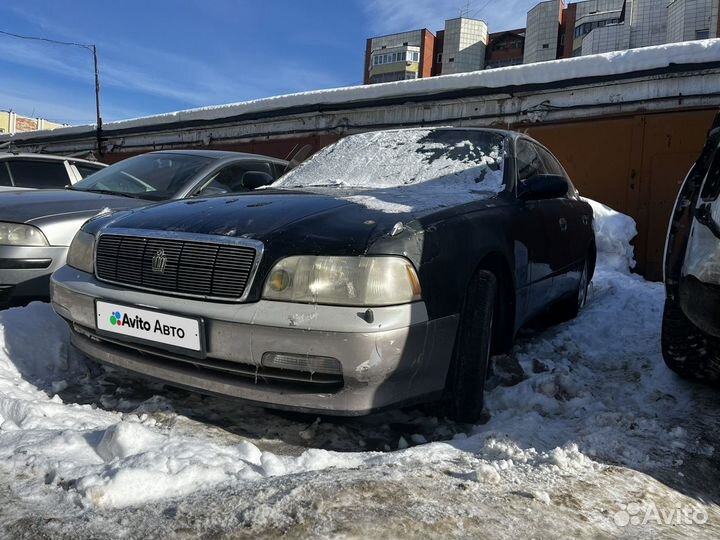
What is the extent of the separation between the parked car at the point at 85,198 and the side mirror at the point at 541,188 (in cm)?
169

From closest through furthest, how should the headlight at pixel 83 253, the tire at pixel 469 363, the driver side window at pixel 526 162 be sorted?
the tire at pixel 469 363, the headlight at pixel 83 253, the driver side window at pixel 526 162

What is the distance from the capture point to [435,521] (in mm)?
1432

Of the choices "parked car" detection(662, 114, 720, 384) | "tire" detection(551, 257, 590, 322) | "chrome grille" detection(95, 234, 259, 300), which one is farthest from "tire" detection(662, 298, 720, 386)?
"chrome grille" detection(95, 234, 259, 300)

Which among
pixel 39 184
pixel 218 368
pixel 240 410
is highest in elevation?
pixel 39 184

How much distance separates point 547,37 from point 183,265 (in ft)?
177

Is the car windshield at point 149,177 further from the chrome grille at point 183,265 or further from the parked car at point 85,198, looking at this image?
the chrome grille at point 183,265

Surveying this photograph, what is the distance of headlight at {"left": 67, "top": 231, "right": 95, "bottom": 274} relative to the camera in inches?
98.9

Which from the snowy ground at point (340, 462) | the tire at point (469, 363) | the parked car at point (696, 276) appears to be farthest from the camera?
the tire at point (469, 363)

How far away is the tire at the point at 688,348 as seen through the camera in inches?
107

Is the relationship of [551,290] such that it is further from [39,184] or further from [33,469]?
[39,184]

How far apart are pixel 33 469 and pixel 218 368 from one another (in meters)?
0.65

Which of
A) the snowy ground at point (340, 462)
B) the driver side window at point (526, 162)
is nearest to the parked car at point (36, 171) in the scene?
the snowy ground at point (340, 462)

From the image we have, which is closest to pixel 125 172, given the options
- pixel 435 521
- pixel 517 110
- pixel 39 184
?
pixel 39 184

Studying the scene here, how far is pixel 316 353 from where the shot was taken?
188 cm
